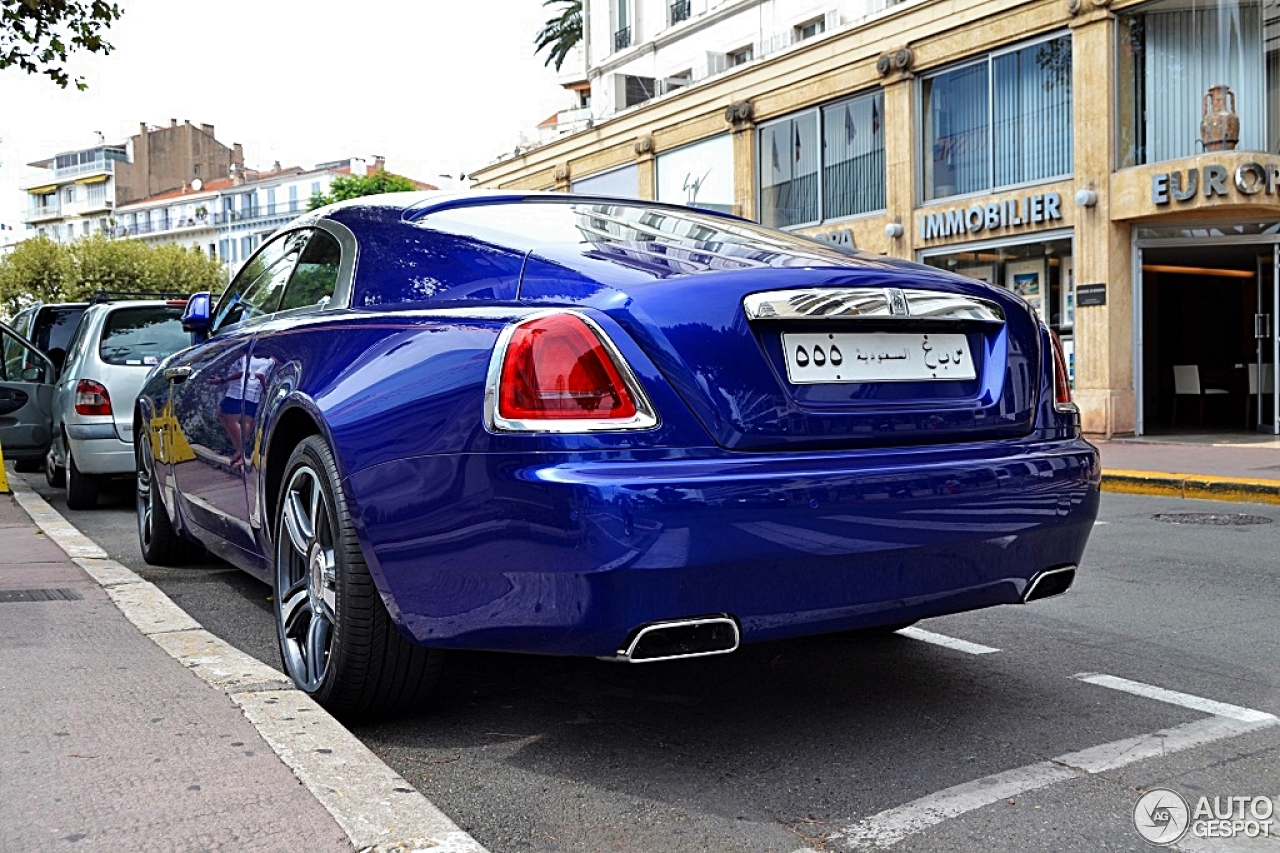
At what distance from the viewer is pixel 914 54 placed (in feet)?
65.0

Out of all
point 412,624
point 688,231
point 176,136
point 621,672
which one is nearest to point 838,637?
point 621,672

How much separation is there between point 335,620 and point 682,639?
1036mm

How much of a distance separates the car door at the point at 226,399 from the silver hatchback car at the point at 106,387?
4.03 metres

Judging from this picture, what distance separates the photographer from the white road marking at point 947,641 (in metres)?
4.38

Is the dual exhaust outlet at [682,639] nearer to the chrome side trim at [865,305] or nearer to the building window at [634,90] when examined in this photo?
the chrome side trim at [865,305]

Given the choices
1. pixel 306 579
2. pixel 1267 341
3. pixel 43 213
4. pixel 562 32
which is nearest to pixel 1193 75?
pixel 1267 341

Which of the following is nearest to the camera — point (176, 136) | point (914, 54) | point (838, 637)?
point (838, 637)

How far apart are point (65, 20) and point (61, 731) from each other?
38.5ft

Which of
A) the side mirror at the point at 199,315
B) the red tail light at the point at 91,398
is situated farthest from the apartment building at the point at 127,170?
the side mirror at the point at 199,315

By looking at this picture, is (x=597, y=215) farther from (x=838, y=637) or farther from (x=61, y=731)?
(x=61, y=731)

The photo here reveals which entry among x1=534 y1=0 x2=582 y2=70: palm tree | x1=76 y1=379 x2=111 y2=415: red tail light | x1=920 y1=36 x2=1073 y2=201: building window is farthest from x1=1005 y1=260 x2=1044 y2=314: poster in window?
x1=534 y1=0 x2=582 y2=70: palm tree

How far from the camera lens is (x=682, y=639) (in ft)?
9.30

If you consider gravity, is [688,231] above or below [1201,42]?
below

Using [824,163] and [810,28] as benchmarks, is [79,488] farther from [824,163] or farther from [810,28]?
[810,28]
